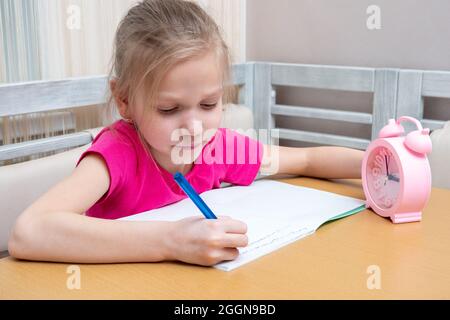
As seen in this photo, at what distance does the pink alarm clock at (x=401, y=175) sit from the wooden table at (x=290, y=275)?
6 centimetres

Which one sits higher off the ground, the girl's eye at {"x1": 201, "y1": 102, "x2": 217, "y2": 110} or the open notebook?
the girl's eye at {"x1": 201, "y1": 102, "x2": 217, "y2": 110}

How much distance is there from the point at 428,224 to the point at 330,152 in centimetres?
28

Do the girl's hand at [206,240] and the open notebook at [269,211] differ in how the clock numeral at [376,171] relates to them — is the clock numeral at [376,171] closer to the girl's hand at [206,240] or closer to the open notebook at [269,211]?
the open notebook at [269,211]

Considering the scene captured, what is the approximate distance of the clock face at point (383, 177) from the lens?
0.83m

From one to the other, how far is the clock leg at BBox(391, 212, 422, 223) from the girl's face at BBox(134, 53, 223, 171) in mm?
297

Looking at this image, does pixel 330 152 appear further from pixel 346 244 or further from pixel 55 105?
pixel 55 105

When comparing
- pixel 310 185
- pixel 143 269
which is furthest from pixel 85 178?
pixel 310 185

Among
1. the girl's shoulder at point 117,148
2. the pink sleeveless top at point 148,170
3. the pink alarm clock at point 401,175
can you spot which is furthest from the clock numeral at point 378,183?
the girl's shoulder at point 117,148

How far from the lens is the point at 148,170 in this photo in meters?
0.91

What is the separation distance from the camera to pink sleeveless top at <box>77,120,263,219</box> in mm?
855

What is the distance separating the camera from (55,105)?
1.18 metres

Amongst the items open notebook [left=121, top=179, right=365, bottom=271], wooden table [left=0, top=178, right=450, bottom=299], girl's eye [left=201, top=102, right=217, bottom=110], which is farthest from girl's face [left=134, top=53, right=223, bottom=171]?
wooden table [left=0, top=178, right=450, bottom=299]

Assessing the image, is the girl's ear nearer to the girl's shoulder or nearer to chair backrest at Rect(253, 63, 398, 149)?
the girl's shoulder

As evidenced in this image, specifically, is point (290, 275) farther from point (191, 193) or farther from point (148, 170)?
point (148, 170)
